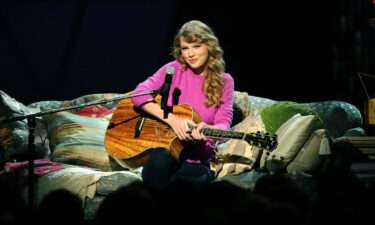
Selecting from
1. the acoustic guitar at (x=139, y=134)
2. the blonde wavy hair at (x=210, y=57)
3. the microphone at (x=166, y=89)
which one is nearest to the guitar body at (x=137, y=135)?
the acoustic guitar at (x=139, y=134)

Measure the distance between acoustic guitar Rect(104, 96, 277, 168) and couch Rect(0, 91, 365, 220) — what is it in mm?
132

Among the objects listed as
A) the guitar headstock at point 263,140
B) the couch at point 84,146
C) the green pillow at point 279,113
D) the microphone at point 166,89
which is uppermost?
the microphone at point 166,89

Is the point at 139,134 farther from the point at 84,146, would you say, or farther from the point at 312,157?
the point at 312,157

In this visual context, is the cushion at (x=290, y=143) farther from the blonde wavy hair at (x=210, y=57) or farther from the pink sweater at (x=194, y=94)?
the blonde wavy hair at (x=210, y=57)

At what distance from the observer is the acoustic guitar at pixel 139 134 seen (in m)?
3.97

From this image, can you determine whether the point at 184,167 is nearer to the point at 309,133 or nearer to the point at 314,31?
the point at 309,133

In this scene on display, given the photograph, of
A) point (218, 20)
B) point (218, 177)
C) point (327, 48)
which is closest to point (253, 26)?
point (218, 20)

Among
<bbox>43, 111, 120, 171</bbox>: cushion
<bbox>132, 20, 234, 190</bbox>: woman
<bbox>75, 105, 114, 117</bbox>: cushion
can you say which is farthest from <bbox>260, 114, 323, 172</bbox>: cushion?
<bbox>75, 105, 114, 117</bbox>: cushion

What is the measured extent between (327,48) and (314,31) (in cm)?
21

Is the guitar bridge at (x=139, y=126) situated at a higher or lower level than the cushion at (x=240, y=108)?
lower

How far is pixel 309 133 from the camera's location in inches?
158

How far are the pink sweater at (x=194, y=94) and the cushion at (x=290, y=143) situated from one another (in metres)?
0.35

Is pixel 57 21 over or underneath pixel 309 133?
over

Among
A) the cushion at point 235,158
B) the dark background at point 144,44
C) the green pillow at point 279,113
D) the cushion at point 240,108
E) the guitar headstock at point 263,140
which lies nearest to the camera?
the guitar headstock at point 263,140
